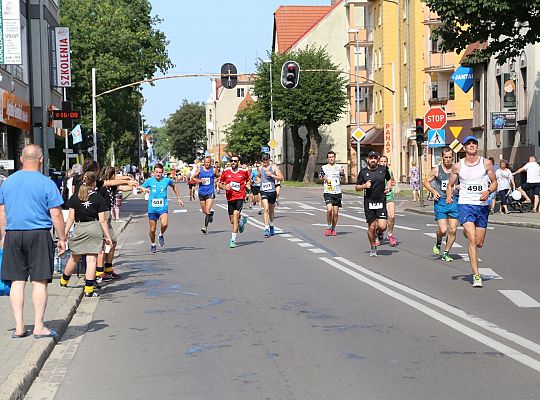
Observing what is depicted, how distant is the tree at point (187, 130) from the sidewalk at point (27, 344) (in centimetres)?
16427

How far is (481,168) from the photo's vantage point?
13039 millimetres

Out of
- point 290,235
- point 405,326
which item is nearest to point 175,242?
point 290,235

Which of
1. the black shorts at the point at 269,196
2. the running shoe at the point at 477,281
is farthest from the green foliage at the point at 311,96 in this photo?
the running shoe at the point at 477,281

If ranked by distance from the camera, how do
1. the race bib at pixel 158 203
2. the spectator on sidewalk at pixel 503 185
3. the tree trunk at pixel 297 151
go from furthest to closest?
the tree trunk at pixel 297 151, the spectator on sidewalk at pixel 503 185, the race bib at pixel 158 203

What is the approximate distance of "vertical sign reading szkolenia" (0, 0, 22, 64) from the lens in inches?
939

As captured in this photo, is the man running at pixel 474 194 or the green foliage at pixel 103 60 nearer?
the man running at pixel 474 194

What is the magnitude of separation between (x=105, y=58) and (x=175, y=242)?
91.0ft

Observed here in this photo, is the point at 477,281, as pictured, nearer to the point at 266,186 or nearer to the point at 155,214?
the point at 155,214

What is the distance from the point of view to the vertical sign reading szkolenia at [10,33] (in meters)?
23.9

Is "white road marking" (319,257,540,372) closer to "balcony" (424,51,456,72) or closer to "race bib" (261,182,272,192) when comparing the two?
"race bib" (261,182,272,192)

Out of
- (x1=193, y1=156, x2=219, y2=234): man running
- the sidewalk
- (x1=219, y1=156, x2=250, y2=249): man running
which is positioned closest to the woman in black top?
the sidewalk

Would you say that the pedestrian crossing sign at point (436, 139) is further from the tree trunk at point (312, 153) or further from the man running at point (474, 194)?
the tree trunk at point (312, 153)

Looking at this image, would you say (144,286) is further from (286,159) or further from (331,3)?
(331,3)

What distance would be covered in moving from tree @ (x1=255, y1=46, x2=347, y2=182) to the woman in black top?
212ft
